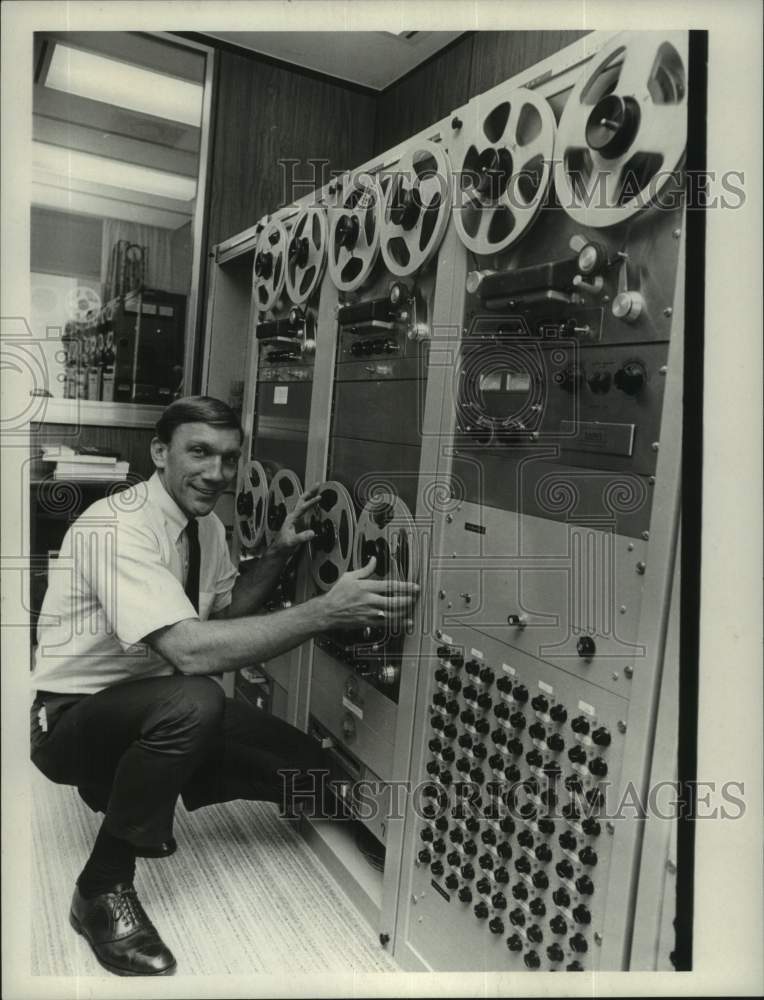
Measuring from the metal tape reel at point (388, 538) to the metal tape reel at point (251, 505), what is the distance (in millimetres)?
645

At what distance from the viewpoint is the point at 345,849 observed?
2.47 metres

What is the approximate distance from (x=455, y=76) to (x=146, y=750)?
2905 mm

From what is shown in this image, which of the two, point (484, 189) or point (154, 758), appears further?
point (154, 758)

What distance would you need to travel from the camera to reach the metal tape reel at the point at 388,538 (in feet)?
6.70

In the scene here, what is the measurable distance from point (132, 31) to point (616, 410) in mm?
1452

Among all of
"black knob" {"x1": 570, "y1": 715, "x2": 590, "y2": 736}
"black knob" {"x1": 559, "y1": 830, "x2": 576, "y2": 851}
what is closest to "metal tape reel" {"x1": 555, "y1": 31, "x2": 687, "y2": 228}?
"black knob" {"x1": 570, "y1": 715, "x2": 590, "y2": 736}

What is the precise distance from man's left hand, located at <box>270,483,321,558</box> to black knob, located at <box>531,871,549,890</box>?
1.26 metres

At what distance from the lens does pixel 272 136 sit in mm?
2873

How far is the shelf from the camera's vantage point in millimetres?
1827

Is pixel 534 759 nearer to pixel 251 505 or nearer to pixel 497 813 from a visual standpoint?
pixel 497 813

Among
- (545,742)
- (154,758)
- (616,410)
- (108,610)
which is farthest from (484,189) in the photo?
(154,758)

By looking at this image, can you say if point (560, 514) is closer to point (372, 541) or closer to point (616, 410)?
point (616, 410)

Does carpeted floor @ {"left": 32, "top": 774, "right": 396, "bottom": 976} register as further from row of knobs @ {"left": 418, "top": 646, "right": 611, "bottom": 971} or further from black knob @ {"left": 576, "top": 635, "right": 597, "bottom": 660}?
black knob @ {"left": 576, "top": 635, "right": 597, "bottom": 660}

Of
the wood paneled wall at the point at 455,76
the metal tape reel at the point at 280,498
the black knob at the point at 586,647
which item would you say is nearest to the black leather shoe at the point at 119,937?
the metal tape reel at the point at 280,498
